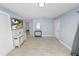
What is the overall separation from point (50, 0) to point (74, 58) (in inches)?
67.1

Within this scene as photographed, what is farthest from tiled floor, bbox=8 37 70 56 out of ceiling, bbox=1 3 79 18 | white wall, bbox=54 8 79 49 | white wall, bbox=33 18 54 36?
white wall, bbox=33 18 54 36

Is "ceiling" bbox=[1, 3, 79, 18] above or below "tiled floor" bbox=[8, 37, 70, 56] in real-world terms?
above

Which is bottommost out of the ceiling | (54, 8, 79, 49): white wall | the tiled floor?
the tiled floor

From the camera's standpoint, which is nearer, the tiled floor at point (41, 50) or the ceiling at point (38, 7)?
the ceiling at point (38, 7)

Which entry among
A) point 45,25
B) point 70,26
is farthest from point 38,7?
point 45,25

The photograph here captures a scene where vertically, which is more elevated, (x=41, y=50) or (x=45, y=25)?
(x=45, y=25)

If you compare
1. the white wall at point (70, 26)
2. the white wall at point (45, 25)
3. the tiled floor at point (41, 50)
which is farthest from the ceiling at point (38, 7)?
the white wall at point (45, 25)

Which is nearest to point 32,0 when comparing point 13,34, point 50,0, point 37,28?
point 50,0

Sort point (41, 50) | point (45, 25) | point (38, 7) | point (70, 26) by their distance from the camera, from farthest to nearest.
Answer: point (45, 25)
point (70, 26)
point (41, 50)
point (38, 7)

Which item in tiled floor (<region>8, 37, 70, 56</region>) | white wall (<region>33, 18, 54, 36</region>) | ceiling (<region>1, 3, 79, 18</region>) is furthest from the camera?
white wall (<region>33, 18, 54, 36</region>)

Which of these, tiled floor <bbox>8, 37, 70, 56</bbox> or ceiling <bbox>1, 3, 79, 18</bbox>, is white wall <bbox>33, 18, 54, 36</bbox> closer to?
tiled floor <bbox>8, 37, 70, 56</bbox>

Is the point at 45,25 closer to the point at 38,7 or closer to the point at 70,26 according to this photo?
the point at 70,26

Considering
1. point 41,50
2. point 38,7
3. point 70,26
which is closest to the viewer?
point 38,7

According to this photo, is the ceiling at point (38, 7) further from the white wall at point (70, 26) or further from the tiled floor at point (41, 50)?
the tiled floor at point (41, 50)
